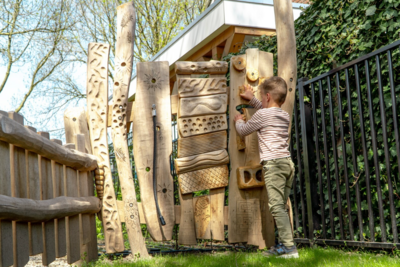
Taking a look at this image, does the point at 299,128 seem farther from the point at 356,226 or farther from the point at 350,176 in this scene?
the point at 356,226

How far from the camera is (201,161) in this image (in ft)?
12.7

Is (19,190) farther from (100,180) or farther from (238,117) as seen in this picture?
(238,117)

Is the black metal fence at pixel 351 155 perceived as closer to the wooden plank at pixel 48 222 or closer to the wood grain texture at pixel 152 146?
the wood grain texture at pixel 152 146

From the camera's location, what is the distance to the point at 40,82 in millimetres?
16719

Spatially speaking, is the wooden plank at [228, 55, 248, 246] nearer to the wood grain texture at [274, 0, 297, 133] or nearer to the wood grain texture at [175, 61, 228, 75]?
the wood grain texture at [175, 61, 228, 75]

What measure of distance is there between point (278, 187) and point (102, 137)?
68.7 inches

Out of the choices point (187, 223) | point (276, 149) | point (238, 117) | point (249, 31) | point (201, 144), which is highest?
point (249, 31)

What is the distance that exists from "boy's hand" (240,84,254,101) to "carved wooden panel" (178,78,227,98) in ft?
0.76

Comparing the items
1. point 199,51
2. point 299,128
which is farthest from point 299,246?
point 199,51

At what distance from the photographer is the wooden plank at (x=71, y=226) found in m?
3.12

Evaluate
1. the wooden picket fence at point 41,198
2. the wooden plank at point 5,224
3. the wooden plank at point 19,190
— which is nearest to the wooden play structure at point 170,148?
the wooden picket fence at point 41,198

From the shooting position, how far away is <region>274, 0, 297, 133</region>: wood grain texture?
3.97 meters

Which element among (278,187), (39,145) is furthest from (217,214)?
(39,145)

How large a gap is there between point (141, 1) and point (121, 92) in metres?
13.5
